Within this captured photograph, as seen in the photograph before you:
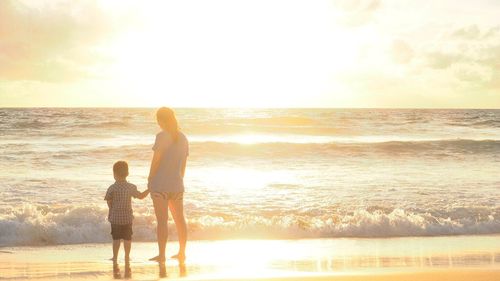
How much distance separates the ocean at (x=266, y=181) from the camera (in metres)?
12.9

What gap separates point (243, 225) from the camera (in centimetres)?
1304

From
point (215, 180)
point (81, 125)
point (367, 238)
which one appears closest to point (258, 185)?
point (215, 180)

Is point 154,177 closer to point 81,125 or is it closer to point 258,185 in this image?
point 258,185

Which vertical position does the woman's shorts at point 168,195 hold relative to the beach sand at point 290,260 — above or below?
above

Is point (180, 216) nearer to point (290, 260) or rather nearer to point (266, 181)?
point (290, 260)

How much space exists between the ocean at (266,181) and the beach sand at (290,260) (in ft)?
2.86

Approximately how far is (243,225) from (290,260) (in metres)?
3.37

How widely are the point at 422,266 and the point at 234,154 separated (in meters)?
17.8

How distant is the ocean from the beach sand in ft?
2.86

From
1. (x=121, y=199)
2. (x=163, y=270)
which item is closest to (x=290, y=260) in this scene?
(x=163, y=270)

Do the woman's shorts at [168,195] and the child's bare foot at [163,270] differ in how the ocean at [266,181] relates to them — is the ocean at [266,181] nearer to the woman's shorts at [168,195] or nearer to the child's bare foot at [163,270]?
the child's bare foot at [163,270]

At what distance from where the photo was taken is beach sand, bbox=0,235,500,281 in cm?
827

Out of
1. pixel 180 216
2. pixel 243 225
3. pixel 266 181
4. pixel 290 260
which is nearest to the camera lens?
pixel 180 216

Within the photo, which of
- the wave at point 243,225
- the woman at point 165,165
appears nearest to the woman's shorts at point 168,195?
the woman at point 165,165
